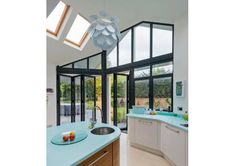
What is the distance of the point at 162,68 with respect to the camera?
4035 mm

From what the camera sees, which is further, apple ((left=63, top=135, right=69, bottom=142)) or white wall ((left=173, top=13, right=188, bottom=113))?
white wall ((left=173, top=13, right=188, bottom=113))

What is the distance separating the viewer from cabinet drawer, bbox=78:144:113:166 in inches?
52.7

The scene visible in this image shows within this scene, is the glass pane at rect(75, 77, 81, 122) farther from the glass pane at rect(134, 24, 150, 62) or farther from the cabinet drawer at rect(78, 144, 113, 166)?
the cabinet drawer at rect(78, 144, 113, 166)

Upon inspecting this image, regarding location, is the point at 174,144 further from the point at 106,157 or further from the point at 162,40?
the point at 162,40

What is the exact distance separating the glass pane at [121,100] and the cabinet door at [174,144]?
259cm

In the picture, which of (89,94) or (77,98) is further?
(89,94)

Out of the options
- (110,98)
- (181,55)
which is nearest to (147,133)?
(181,55)

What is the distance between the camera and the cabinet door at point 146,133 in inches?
126

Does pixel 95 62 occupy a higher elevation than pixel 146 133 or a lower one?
higher

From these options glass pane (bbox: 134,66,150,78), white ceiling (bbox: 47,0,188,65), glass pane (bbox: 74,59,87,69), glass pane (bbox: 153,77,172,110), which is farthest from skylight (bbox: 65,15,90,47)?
glass pane (bbox: 153,77,172,110)

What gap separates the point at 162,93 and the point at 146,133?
1279mm

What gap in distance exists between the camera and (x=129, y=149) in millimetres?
3549

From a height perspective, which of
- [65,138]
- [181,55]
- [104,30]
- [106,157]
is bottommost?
[106,157]

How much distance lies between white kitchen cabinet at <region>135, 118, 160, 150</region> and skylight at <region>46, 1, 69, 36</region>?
3209mm
